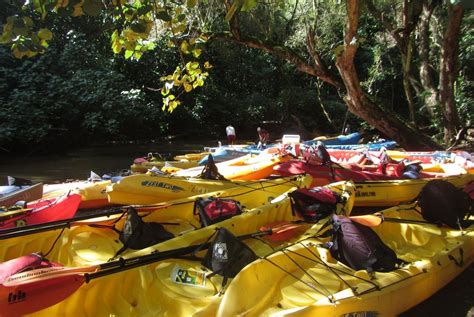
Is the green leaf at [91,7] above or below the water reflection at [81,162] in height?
above

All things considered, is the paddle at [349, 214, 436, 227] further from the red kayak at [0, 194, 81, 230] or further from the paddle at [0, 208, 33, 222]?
the paddle at [0, 208, 33, 222]

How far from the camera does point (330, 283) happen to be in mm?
3072

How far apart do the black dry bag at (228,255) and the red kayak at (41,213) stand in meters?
2.09

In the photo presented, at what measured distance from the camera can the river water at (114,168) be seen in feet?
11.3

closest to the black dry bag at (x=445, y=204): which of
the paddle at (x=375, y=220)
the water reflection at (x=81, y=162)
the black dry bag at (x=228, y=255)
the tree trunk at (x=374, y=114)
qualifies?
the paddle at (x=375, y=220)

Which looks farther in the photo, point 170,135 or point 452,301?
point 170,135

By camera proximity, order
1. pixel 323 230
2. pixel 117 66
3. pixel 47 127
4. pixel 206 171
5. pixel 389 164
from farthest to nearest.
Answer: pixel 117 66, pixel 47 127, pixel 389 164, pixel 206 171, pixel 323 230

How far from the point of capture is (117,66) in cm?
1584

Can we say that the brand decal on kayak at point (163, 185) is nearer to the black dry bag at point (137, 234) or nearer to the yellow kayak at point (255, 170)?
the yellow kayak at point (255, 170)

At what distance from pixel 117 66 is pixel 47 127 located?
447 cm

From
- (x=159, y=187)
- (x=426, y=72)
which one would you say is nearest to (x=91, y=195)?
(x=159, y=187)

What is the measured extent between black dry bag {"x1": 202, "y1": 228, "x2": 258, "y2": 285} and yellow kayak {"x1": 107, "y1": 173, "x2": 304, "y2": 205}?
224cm

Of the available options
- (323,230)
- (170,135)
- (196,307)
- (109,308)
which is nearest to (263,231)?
(323,230)

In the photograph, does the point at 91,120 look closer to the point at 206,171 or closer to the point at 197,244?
the point at 206,171
